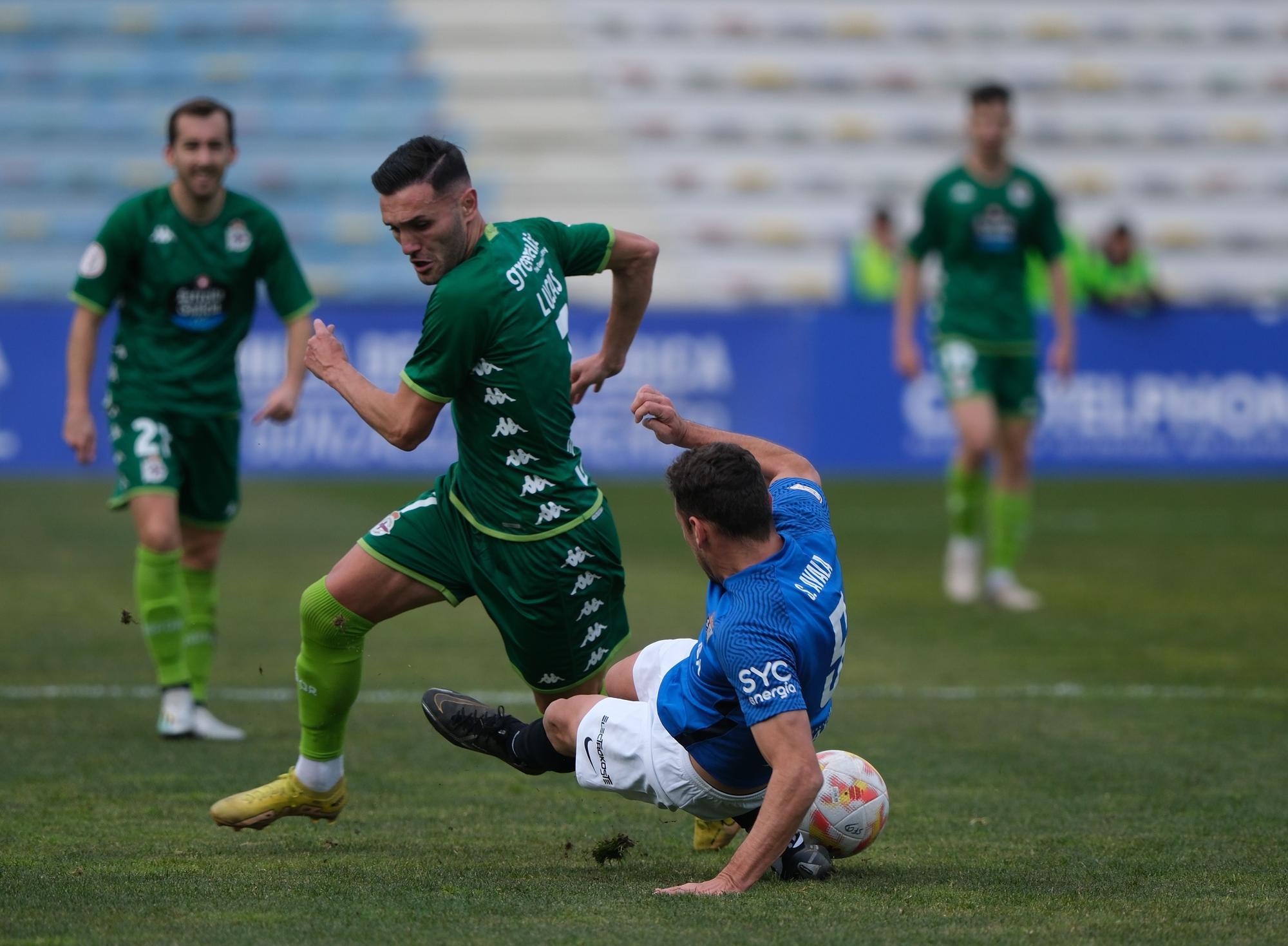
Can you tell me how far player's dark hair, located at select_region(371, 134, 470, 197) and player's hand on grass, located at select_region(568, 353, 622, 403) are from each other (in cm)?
72

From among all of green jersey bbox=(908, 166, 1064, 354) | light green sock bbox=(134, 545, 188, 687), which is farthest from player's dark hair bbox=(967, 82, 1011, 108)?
light green sock bbox=(134, 545, 188, 687)

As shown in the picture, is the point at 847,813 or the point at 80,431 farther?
the point at 80,431

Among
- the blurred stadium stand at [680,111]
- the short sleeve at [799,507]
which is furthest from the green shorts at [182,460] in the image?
the blurred stadium stand at [680,111]

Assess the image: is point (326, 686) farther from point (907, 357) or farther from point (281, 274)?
point (907, 357)

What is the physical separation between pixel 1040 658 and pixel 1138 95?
1698 cm

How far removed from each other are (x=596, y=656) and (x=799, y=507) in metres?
0.78

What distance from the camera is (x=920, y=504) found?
1543 centimetres

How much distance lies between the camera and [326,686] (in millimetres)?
4891

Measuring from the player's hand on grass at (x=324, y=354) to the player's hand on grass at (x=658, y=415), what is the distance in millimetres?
735

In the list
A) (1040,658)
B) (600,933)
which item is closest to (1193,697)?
(1040,658)

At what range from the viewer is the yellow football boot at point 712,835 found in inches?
190

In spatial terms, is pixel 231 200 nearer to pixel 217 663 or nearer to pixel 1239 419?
pixel 217 663

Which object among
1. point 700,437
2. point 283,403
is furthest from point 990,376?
point 700,437

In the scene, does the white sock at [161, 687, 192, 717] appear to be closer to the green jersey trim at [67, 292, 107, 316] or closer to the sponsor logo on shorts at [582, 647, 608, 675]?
the green jersey trim at [67, 292, 107, 316]
